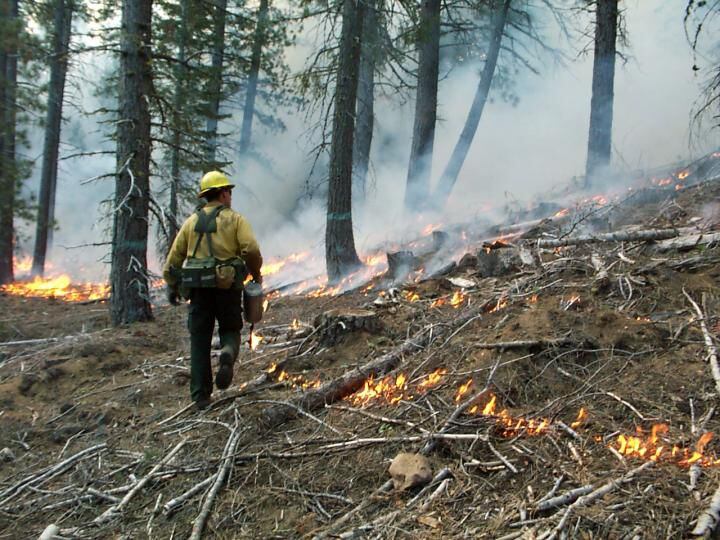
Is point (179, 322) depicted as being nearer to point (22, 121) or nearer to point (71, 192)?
point (22, 121)

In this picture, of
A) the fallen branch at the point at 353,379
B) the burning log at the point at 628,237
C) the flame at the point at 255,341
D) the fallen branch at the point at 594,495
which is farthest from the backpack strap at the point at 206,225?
the burning log at the point at 628,237

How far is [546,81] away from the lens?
18.7 metres

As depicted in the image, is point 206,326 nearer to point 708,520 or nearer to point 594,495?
point 594,495

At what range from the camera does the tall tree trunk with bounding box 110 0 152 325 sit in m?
8.13

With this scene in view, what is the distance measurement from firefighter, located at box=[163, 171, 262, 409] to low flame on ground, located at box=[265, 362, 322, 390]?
587mm

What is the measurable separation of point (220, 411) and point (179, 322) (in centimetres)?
448

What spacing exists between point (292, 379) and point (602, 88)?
898 centimetres

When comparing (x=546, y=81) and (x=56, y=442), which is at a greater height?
(x=546, y=81)

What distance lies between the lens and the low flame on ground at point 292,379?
4.96 metres

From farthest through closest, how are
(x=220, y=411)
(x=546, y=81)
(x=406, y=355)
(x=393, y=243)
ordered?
(x=546, y=81) < (x=393, y=243) < (x=406, y=355) < (x=220, y=411)

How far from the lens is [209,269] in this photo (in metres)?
4.65

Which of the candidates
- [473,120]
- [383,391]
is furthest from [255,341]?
[473,120]

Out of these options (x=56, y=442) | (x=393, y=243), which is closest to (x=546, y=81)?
(x=393, y=243)

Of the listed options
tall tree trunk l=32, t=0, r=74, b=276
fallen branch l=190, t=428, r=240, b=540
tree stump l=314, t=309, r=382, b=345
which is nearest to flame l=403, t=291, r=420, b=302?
tree stump l=314, t=309, r=382, b=345
